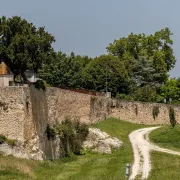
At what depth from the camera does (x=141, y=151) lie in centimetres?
3384

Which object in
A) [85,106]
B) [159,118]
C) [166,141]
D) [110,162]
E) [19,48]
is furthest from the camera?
[159,118]

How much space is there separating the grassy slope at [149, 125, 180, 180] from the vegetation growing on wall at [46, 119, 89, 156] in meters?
5.64

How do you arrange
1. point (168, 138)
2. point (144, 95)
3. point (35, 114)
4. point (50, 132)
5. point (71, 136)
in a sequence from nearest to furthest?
point (35, 114), point (50, 132), point (71, 136), point (168, 138), point (144, 95)

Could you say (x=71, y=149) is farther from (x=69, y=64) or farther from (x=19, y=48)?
(x=69, y=64)

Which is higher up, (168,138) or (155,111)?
(155,111)

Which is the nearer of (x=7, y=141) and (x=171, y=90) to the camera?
(x=7, y=141)

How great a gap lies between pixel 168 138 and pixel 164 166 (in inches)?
464

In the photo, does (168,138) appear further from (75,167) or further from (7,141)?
(7,141)

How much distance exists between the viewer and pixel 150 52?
78.8 m

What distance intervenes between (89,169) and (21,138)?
180 inches

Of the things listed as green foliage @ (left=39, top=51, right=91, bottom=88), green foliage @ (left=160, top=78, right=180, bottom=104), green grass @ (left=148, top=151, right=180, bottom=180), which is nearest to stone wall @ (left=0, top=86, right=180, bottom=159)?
green grass @ (left=148, top=151, right=180, bottom=180)

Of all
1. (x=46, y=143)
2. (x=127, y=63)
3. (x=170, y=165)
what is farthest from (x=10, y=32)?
(x=127, y=63)

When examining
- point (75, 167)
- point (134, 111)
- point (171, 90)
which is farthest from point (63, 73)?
point (75, 167)

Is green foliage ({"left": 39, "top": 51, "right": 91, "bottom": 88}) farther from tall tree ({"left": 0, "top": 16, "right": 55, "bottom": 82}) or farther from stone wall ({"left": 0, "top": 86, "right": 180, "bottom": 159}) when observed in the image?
tall tree ({"left": 0, "top": 16, "right": 55, "bottom": 82})
